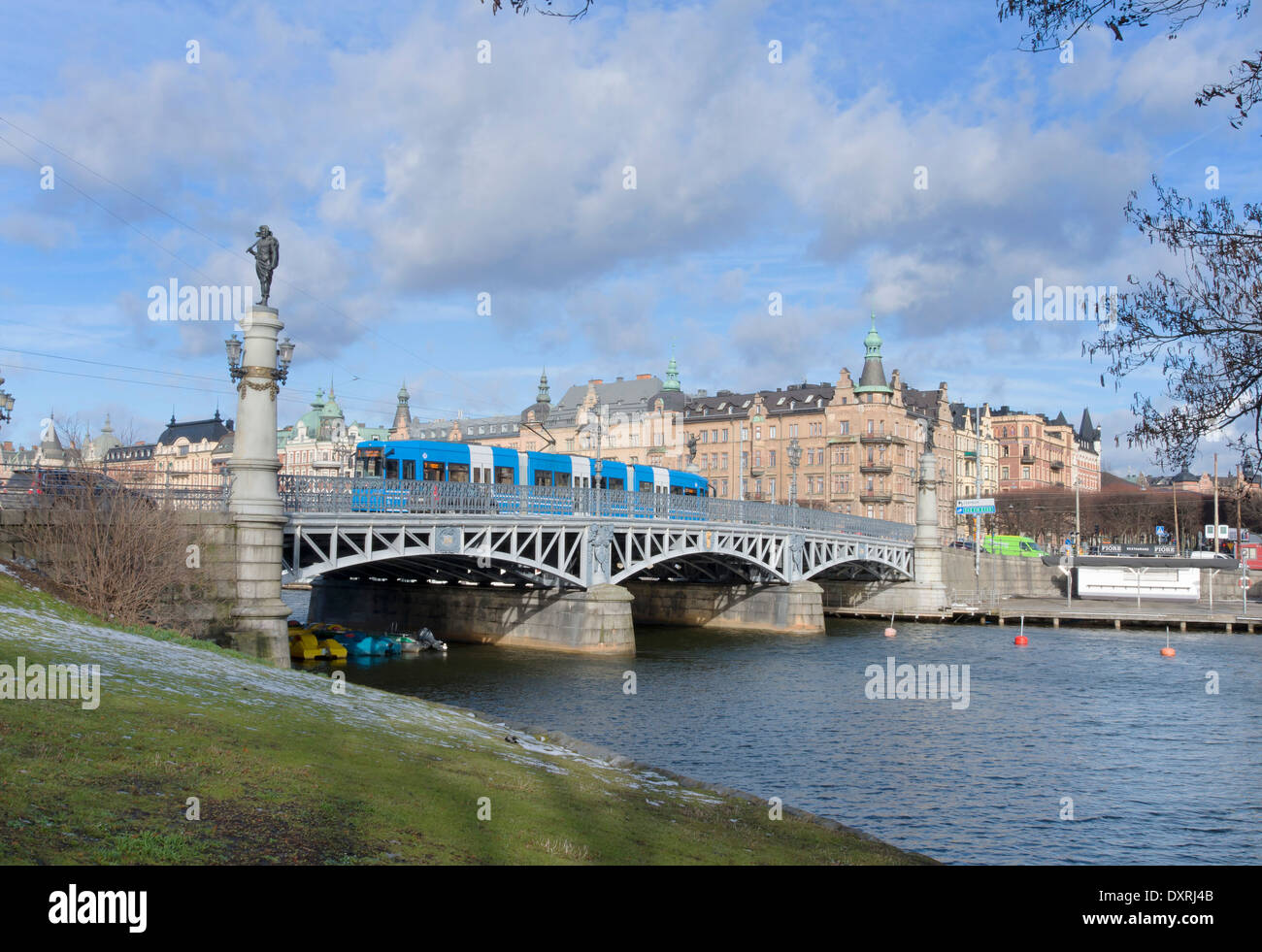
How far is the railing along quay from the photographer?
119ft

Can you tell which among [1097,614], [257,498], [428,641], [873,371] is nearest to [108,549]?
[257,498]

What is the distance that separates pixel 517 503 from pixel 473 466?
396cm

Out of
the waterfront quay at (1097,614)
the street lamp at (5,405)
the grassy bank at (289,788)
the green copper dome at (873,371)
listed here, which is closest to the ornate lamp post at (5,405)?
the street lamp at (5,405)

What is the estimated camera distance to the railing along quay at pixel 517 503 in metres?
36.2

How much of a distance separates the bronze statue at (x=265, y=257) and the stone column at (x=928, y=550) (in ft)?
201

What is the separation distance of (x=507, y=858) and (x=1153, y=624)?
234ft

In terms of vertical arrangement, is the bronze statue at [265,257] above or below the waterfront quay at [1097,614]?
above

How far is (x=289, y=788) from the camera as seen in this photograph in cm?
1212

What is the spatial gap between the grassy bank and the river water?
23.6 ft
